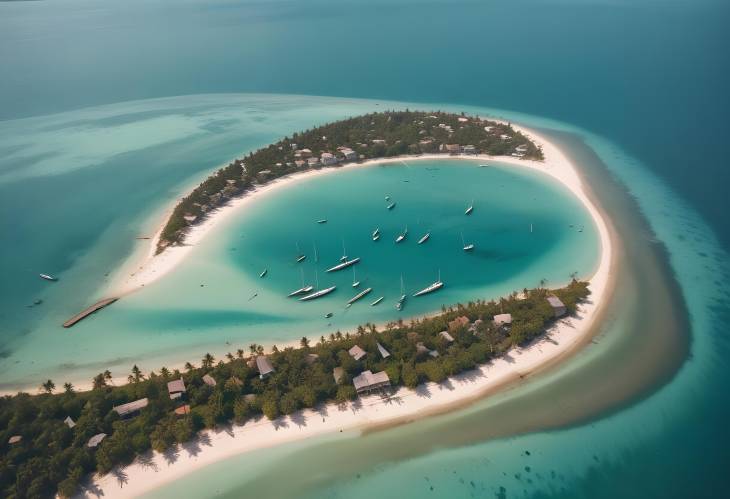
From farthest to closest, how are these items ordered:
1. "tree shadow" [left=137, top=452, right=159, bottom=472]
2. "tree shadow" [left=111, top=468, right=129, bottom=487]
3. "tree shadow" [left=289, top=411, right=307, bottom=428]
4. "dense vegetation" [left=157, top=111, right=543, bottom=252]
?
1. "dense vegetation" [left=157, top=111, right=543, bottom=252]
2. "tree shadow" [left=289, top=411, right=307, bottom=428]
3. "tree shadow" [left=137, top=452, right=159, bottom=472]
4. "tree shadow" [left=111, top=468, right=129, bottom=487]

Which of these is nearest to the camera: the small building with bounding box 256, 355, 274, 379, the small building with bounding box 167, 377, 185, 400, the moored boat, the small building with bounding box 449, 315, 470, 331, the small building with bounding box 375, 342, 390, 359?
the small building with bounding box 167, 377, 185, 400

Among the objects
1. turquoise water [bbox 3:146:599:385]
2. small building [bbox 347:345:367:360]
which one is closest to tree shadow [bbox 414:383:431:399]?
small building [bbox 347:345:367:360]

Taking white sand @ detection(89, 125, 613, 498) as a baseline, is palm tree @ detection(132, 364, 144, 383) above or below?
above

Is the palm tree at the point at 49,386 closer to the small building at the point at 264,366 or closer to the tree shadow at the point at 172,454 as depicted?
the tree shadow at the point at 172,454

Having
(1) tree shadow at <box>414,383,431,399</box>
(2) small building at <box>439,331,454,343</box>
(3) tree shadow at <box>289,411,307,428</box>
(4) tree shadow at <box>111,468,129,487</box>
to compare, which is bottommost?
(4) tree shadow at <box>111,468,129,487</box>

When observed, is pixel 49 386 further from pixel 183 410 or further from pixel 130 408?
pixel 183 410

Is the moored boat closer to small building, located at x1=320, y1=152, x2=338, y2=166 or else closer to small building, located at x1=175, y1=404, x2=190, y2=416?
small building, located at x1=175, y1=404, x2=190, y2=416
